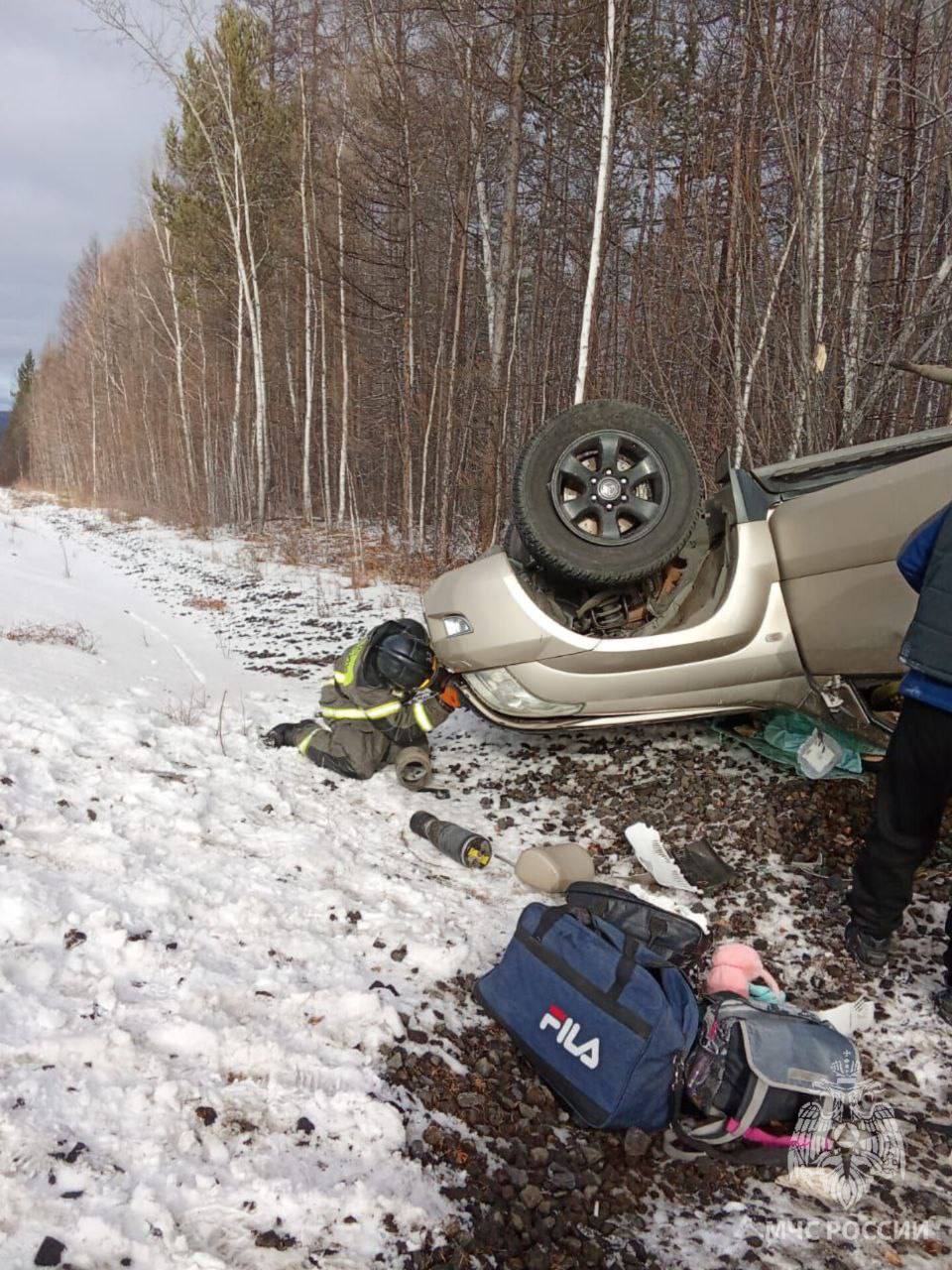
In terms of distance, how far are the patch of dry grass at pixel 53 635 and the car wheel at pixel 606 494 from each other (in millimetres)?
4031

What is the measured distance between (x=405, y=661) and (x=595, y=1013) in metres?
2.54

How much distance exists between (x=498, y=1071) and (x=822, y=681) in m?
2.45

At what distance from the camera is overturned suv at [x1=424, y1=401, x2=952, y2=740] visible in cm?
363

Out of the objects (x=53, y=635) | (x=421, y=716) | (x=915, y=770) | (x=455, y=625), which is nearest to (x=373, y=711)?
(x=421, y=716)

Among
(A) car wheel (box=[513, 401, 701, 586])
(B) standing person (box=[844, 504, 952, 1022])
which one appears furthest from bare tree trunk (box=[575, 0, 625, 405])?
(B) standing person (box=[844, 504, 952, 1022])

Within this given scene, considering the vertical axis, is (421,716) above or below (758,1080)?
above

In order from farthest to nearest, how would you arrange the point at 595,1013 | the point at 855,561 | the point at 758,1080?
the point at 855,561, the point at 595,1013, the point at 758,1080

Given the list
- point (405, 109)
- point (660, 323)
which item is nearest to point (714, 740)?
point (660, 323)

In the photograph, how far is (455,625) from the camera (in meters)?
4.18

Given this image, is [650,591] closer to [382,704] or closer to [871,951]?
[382,704]

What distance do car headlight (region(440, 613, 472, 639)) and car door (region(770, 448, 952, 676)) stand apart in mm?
1671

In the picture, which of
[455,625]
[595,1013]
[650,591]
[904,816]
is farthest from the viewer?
[650,591]

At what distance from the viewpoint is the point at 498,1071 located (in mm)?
2248

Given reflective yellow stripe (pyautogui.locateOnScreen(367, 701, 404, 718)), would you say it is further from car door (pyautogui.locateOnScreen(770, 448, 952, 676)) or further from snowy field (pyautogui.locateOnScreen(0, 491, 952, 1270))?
car door (pyautogui.locateOnScreen(770, 448, 952, 676))
